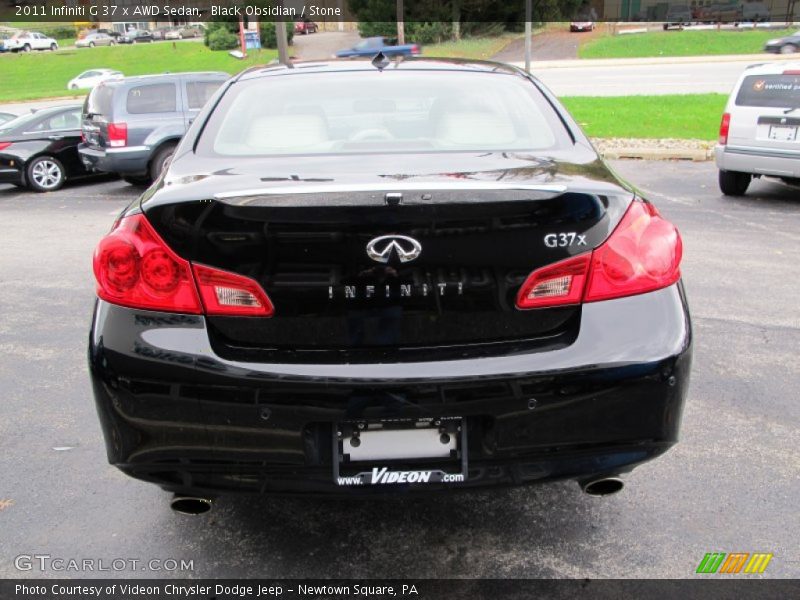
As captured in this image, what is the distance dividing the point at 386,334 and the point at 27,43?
68938 millimetres

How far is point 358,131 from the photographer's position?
316 centimetres

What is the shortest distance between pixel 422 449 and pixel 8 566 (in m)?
1.57

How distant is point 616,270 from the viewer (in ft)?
7.64

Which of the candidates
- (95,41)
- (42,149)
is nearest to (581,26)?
(95,41)

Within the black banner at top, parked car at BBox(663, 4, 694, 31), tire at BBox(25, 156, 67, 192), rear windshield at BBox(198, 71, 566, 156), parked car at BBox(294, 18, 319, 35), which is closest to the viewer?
rear windshield at BBox(198, 71, 566, 156)

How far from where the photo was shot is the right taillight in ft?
7.59

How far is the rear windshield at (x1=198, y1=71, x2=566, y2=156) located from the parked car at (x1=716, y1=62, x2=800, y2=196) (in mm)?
6488

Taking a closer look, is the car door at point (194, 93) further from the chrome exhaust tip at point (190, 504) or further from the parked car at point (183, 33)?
the parked car at point (183, 33)

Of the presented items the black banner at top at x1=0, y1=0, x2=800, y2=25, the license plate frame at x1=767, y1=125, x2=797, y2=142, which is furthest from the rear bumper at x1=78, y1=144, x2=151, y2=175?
the black banner at top at x1=0, y1=0, x2=800, y2=25

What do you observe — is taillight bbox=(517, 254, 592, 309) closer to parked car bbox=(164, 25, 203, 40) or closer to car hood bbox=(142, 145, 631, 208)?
car hood bbox=(142, 145, 631, 208)

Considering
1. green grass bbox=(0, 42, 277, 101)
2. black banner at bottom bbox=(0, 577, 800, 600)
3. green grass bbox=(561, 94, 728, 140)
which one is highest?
green grass bbox=(0, 42, 277, 101)

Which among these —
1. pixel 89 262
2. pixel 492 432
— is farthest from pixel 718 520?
pixel 89 262

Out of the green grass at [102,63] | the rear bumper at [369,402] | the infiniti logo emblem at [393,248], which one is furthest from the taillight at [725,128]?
the green grass at [102,63]

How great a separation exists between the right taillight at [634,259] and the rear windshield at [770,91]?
24.7ft
